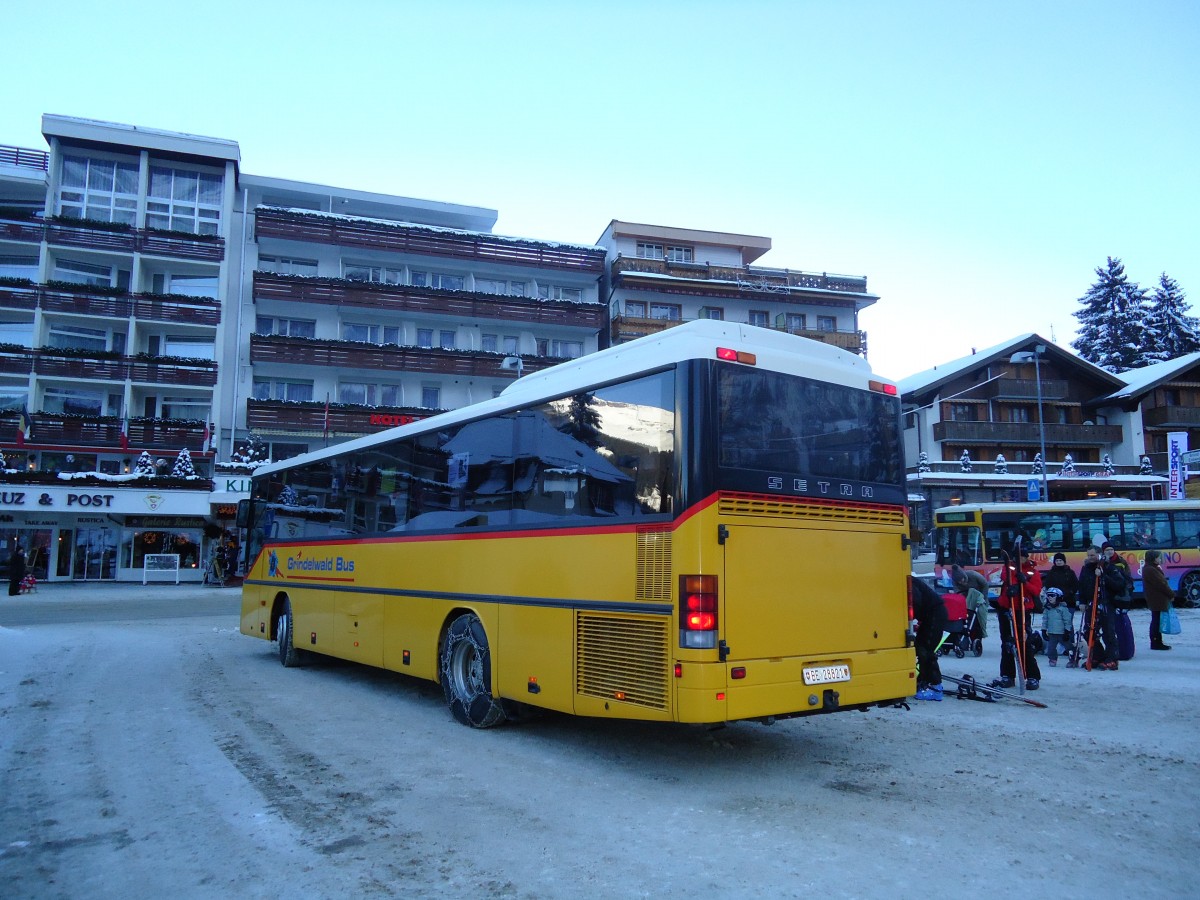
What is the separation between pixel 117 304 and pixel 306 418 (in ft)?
32.5

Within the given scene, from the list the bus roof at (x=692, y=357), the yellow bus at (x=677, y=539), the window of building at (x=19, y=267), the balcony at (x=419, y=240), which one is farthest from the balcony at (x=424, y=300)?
the bus roof at (x=692, y=357)

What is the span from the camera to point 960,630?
1371cm

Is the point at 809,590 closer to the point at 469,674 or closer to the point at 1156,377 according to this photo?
the point at 469,674

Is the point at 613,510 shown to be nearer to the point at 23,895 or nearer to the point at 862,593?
the point at 862,593

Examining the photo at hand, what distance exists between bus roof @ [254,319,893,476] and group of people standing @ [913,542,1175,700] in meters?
3.57

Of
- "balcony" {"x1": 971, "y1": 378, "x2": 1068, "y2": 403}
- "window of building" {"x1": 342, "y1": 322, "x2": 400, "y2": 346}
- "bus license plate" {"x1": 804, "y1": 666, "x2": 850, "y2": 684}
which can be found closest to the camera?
"bus license plate" {"x1": 804, "y1": 666, "x2": 850, "y2": 684}

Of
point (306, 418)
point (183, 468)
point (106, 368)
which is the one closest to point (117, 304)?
point (106, 368)

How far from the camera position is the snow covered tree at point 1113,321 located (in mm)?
73312

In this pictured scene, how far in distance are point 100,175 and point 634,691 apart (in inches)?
1762

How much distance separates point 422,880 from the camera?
4414 millimetres

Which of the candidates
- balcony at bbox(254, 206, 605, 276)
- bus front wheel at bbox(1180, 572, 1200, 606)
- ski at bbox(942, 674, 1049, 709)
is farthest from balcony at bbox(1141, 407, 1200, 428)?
ski at bbox(942, 674, 1049, 709)

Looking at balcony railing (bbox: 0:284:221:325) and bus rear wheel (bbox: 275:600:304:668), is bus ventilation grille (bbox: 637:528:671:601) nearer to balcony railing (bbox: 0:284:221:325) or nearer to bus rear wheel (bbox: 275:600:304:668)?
bus rear wheel (bbox: 275:600:304:668)

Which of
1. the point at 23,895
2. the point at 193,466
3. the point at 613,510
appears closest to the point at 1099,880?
the point at 613,510

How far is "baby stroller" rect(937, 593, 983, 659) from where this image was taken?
13242 mm
